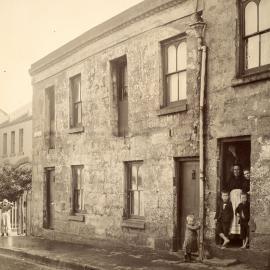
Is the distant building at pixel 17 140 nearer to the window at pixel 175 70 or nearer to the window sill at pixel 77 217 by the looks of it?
the window sill at pixel 77 217

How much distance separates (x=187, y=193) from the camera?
12.5 meters

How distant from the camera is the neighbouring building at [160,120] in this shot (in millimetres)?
10703

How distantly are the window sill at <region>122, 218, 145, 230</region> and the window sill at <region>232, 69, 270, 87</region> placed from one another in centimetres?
489

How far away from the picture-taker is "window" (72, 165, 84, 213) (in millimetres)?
17031

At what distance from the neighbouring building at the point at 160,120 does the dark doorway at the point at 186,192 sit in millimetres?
25

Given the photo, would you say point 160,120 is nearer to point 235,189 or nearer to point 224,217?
point 235,189

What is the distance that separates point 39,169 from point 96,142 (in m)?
4.83

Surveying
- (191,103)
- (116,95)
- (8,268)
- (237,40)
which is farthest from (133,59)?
(8,268)

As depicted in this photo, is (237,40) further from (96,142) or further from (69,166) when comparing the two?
(69,166)

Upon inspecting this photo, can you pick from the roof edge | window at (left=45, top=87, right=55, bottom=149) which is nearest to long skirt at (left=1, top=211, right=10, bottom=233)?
window at (left=45, top=87, right=55, bottom=149)

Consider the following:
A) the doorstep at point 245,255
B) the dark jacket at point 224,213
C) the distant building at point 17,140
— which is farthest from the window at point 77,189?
the distant building at point 17,140

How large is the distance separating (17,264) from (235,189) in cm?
575

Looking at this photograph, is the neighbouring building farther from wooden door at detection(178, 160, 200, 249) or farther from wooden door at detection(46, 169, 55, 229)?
wooden door at detection(46, 169, 55, 229)

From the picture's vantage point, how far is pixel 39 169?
1988 centimetres
